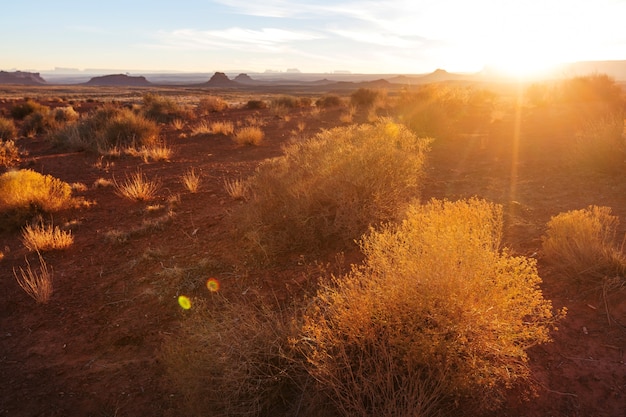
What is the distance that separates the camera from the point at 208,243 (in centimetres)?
581

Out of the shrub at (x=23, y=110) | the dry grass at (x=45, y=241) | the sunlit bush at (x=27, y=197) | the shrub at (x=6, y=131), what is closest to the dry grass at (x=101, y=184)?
the sunlit bush at (x=27, y=197)

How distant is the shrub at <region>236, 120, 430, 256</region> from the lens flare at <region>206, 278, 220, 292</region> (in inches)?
29.7

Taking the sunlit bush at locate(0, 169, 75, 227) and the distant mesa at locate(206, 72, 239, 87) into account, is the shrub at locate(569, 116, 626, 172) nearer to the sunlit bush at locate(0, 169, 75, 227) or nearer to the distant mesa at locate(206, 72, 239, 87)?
the sunlit bush at locate(0, 169, 75, 227)

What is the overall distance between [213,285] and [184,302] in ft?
1.28

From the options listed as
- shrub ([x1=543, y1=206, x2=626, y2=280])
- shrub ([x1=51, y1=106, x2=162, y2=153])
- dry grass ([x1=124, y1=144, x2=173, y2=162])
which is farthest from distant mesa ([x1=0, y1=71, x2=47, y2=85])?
shrub ([x1=543, y1=206, x2=626, y2=280])

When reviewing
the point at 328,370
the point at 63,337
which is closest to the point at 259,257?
the point at 63,337

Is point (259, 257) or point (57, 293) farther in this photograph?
point (259, 257)

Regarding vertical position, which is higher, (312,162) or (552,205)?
(312,162)

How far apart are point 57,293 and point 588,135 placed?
35.6 ft

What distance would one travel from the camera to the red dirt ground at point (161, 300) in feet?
10.7

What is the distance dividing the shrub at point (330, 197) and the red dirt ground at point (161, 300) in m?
0.48

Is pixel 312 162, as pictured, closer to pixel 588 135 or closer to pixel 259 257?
pixel 259 257

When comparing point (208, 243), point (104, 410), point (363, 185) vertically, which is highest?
point (363, 185)

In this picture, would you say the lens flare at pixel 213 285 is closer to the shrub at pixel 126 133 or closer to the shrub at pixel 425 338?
the shrub at pixel 425 338
